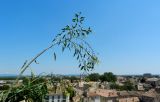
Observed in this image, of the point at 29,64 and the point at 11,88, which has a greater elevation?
the point at 29,64

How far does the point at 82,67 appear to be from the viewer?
99.8 inches

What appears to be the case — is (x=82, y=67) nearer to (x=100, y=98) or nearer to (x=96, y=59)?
(x=96, y=59)

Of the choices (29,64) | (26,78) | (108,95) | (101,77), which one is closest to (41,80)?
(26,78)

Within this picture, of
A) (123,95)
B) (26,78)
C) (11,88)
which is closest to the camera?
(11,88)

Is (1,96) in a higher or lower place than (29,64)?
lower

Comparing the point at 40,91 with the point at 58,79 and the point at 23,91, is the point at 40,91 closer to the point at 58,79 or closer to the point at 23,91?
the point at 23,91

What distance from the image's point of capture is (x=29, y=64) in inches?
94.2

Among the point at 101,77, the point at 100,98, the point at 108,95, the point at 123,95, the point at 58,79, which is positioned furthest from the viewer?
the point at 101,77

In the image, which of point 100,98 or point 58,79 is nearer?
point 58,79

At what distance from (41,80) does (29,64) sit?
11.7 inches

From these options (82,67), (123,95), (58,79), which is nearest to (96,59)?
(82,67)

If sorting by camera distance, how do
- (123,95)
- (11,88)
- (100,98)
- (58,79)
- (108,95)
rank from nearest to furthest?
(11,88), (58,79), (100,98), (108,95), (123,95)

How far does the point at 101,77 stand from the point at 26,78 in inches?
4526

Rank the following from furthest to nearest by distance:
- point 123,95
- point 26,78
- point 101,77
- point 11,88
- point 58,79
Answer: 1. point 101,77
2. point 123,95
3. point 58,79
4. point 26,78
5. point 11,88
